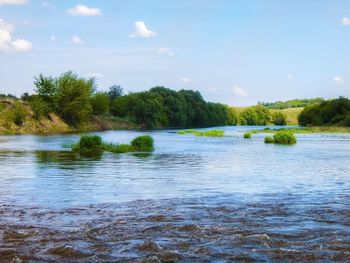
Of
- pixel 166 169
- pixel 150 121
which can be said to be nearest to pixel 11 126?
pixel 150 121

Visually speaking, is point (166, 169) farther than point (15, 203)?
Yes

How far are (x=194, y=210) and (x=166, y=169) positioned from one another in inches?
477

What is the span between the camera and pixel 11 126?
8912 cm

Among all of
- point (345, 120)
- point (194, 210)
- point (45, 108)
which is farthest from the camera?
point (345, 120)

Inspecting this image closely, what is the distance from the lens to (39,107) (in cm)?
9944

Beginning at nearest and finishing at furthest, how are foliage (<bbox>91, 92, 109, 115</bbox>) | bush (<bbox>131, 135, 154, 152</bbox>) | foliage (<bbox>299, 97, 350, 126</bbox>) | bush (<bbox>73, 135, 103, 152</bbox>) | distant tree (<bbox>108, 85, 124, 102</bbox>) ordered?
bush (<bbox>73, 135, 103, 152</bbox>) → bush (<bbox>131, 135, 154, 152</bbox>) → foliage (<bbox>91, 92, 109, 115</bbox>) → foliage (<bbox>299, 97, 350, 126</bbox>) → distant tree (<bbox>108, 85, 124, 102</bbox>)

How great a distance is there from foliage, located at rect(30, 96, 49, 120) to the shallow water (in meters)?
76.0

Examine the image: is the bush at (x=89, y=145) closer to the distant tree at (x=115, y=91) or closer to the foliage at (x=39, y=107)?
the foliage at (x=39, y=107)

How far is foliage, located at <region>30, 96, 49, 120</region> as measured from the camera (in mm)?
98625

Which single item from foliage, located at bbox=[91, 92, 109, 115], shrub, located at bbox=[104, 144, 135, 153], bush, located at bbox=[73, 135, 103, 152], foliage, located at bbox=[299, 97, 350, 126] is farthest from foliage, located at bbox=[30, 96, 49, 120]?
foliage, located at bbox=[299, 97, 350, 126]

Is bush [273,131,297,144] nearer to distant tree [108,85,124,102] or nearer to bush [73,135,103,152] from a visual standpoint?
bush [73,135,103,152]

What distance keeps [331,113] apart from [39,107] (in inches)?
2856

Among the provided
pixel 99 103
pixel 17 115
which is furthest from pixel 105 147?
pixel 99 103

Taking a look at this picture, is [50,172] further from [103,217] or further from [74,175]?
[103,217]
